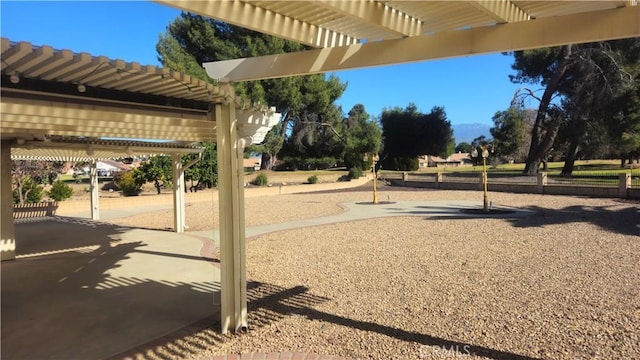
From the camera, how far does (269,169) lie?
3853 cm

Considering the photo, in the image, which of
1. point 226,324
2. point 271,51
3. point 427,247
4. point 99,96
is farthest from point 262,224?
point 271,51

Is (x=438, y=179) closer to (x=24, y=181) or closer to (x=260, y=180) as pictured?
(x=260, y=180)

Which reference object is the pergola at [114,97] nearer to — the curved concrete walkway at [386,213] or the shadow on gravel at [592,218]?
the curved concrete walkway at [386,213]

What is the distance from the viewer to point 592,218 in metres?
13.7

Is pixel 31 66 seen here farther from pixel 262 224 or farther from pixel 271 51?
pixel 271 51

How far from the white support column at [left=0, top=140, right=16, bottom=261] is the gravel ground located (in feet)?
16.6

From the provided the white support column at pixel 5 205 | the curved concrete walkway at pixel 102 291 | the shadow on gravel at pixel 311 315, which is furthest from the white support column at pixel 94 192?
the shadow on gravel at pixel 311 315

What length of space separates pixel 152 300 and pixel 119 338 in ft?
4.37

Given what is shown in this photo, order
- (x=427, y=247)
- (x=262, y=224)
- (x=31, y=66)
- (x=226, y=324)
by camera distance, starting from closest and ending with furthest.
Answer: (x=31, y=66), (x=226, y=324), (x=427, y=247), (x=262, y=224)

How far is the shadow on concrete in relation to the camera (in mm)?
4457

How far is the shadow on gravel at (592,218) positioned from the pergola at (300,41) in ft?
31.6

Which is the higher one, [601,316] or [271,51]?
[271,51]

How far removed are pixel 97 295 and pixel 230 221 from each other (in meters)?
2.91

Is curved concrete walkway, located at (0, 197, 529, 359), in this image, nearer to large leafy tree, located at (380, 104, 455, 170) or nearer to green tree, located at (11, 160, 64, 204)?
green tree, located at (11, 160, 64, 204)
